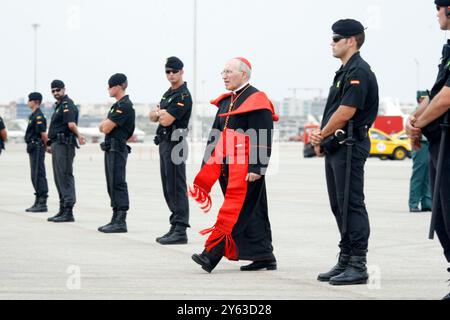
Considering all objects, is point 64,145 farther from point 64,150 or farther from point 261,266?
point 261,266

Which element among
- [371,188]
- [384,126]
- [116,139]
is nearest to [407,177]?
[371,188]

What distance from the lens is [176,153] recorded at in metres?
11.2

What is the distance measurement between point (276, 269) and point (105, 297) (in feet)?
7.58

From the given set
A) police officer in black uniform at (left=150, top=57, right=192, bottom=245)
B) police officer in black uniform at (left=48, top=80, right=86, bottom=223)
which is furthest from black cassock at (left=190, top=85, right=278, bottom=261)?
police officer in black uniform at (left=48, top=80, right=86, bottom=223)

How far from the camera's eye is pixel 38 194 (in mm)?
16172

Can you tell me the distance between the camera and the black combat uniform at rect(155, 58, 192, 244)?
11.1m

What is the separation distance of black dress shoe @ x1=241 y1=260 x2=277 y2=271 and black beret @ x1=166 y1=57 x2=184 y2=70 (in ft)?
9.70

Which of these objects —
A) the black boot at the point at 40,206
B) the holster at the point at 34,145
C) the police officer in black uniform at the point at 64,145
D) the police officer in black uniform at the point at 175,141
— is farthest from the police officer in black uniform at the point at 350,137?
the holster at the point at 34,145

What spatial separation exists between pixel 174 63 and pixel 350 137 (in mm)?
3624

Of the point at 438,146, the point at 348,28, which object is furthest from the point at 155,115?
the point at 438,146

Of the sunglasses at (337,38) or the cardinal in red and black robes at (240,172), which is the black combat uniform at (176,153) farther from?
the sunglasses at (337,38)

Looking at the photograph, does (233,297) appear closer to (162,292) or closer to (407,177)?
(162,292)

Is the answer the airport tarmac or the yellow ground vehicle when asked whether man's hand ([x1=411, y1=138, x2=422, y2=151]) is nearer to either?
the airport tarmac
